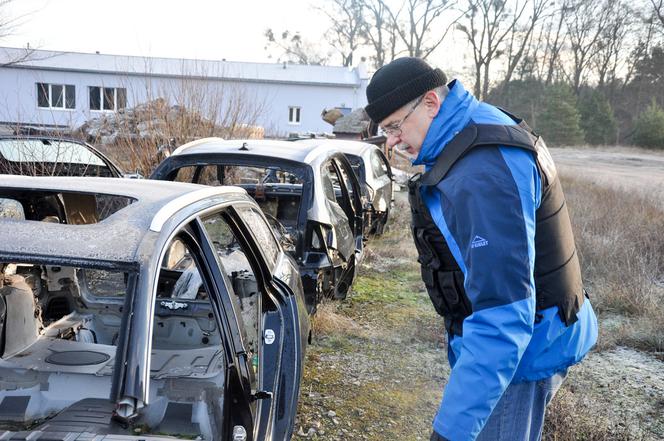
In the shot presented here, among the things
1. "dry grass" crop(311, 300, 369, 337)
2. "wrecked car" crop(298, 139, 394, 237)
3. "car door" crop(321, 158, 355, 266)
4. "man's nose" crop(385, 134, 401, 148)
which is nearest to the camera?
"man's nose" crop(385, 134, 401, 148)

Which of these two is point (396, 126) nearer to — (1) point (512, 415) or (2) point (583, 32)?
(1) point (512, 415)

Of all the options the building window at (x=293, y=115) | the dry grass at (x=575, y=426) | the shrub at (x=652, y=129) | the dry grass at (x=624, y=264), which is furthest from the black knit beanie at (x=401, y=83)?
the shrub at (x=652, y=129)

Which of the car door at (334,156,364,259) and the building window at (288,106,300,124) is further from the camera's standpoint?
the building window at (288,106,300,124)

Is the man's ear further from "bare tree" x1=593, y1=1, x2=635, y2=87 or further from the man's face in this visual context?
"bare tree" x1=593, y1=1, x2=635, y2=87

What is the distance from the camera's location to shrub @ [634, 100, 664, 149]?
3447 centimetres

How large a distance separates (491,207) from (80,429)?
67.1 inches

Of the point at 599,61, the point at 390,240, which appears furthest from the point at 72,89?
the point at 599,61

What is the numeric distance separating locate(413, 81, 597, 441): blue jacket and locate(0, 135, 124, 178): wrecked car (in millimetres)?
6179

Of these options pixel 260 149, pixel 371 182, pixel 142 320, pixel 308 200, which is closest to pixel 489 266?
pixel 142 320

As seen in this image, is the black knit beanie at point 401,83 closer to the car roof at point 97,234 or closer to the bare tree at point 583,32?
the car roof at point 97,234

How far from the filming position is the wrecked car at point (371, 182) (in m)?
7.50

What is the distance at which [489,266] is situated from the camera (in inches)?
59.5

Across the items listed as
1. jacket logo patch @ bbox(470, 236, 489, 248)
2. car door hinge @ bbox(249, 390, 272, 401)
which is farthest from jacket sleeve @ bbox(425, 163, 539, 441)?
car door hinge @ bbox(249, 390, 272, 401)

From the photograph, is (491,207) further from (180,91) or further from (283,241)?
(180,91)
